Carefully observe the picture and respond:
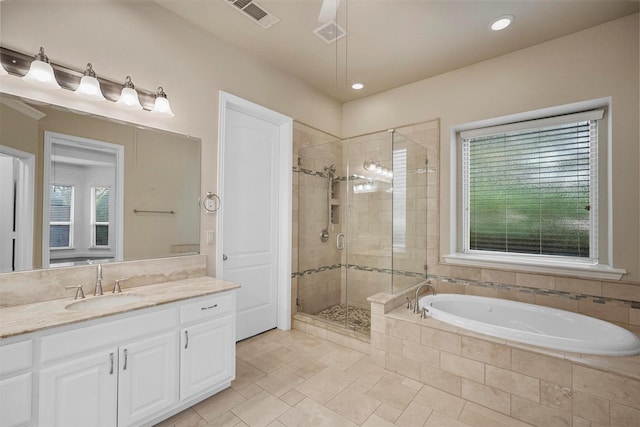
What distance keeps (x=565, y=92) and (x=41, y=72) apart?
3807mm

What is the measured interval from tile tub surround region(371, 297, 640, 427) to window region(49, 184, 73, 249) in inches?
93.4

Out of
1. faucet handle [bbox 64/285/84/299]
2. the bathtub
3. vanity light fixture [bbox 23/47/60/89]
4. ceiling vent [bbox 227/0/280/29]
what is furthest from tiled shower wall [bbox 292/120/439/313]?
vanity light fixture [bbox 23/47/60/89]

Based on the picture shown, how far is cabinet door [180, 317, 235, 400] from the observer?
1.84m

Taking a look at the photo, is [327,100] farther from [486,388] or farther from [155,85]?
[486,388]

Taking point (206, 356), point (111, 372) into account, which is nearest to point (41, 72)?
point (111, 372)

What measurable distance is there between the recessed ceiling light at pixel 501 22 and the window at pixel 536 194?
85cm

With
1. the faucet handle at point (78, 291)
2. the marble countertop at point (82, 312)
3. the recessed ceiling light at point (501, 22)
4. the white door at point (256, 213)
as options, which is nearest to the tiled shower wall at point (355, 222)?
the white door at point (256, 213)

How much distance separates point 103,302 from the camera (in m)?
1.81

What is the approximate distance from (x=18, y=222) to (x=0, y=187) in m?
0.21

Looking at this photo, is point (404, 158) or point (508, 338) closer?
point (508, 338)

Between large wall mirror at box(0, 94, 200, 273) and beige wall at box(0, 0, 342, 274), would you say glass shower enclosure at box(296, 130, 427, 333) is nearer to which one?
beige wall at box(0, 0, 342, 274)

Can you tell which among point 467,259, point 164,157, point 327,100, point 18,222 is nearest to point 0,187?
point 18,222

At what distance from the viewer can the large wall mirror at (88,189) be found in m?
1.66

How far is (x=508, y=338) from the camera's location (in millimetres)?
1990
